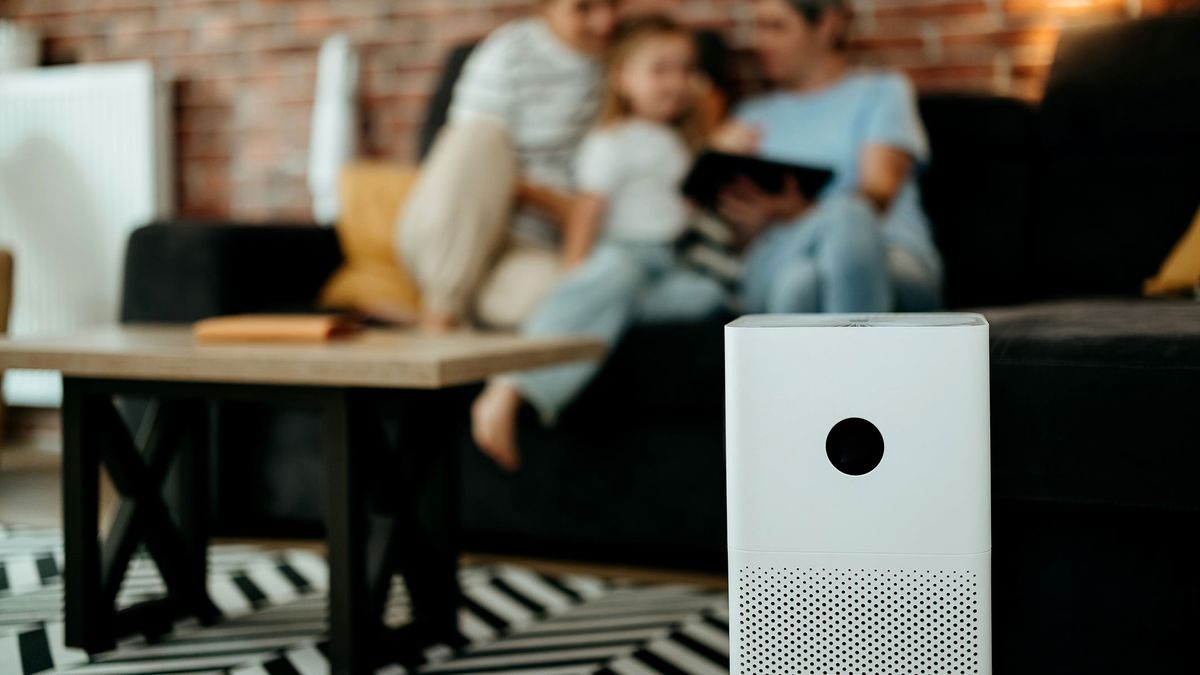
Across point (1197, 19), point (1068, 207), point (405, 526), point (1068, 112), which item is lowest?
point (405, 526)

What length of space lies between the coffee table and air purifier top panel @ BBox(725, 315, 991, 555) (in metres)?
0.38

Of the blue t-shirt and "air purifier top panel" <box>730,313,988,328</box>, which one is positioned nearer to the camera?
"air purifier top panel" <box>730,313,988,328</box>

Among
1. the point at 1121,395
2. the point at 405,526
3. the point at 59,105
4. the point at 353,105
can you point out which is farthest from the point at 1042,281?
the point at 59,105

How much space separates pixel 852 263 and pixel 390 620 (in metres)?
0.82

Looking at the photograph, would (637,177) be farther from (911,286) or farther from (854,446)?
(854,446)

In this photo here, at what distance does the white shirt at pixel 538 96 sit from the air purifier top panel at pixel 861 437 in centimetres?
145

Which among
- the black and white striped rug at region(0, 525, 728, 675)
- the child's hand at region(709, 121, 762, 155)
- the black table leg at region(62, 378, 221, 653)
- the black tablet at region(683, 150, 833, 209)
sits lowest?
the black and white striped rug at region(0, 525, 728, 675)

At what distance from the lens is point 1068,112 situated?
2.04m

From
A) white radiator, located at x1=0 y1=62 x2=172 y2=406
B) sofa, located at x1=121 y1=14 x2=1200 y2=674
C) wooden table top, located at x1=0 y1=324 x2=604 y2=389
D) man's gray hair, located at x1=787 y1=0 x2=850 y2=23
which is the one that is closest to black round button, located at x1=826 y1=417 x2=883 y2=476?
sofa, located at x1=121 y1=14 x2=1200 y2=674

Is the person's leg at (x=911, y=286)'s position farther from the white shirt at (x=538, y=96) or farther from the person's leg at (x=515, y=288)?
the white shirt at (x=538, y=96)

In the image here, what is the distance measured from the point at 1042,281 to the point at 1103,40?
0.43 m

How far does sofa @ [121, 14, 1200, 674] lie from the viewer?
1.04 metres

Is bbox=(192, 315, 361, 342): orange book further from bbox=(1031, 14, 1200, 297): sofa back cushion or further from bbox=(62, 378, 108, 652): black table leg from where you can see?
bbox=(1031, 14, 1200, 297): sofa back cushion

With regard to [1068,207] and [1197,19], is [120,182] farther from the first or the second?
[1197,19]
